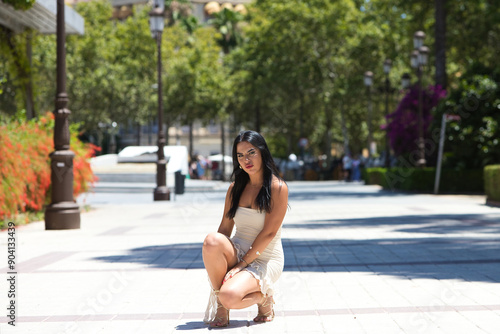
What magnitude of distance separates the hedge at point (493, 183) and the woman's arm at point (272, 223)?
14.8 metres

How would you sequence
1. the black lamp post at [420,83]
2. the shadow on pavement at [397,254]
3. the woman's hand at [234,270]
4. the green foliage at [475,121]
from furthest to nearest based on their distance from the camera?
the black lamp post at [420,83]
the green foliage at [475,121]
the shadow on pavement at [397,254]
the woman's hand at [234,270]

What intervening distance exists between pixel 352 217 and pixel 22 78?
10423 millimetres

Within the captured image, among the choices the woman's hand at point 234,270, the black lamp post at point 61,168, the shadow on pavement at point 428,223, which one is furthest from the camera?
the black lamp post at point 61,168

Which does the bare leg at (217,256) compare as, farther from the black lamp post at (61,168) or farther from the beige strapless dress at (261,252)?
the black lamp post at (61,168)

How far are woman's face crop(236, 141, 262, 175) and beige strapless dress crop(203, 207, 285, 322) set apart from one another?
304 mm

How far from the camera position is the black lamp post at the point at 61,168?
13.7m

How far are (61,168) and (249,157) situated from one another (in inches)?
349

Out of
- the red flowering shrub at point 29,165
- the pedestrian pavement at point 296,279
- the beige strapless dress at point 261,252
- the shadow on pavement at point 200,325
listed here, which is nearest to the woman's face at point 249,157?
the beige strapless dress at point 261,252

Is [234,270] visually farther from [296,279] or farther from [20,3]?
[20,3]

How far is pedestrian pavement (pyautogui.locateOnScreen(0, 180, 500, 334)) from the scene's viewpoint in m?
5.66

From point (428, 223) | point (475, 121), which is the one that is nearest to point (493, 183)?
point (428, 223)

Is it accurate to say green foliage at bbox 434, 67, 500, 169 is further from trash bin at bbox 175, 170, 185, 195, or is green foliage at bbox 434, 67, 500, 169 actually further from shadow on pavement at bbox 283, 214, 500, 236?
shadow on pavement at bbox 283, 214, 500, 236

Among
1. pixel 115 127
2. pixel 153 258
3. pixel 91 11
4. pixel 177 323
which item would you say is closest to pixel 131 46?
pixel 91 11

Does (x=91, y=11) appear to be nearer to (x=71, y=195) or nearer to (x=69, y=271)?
(x=71, y=195)
